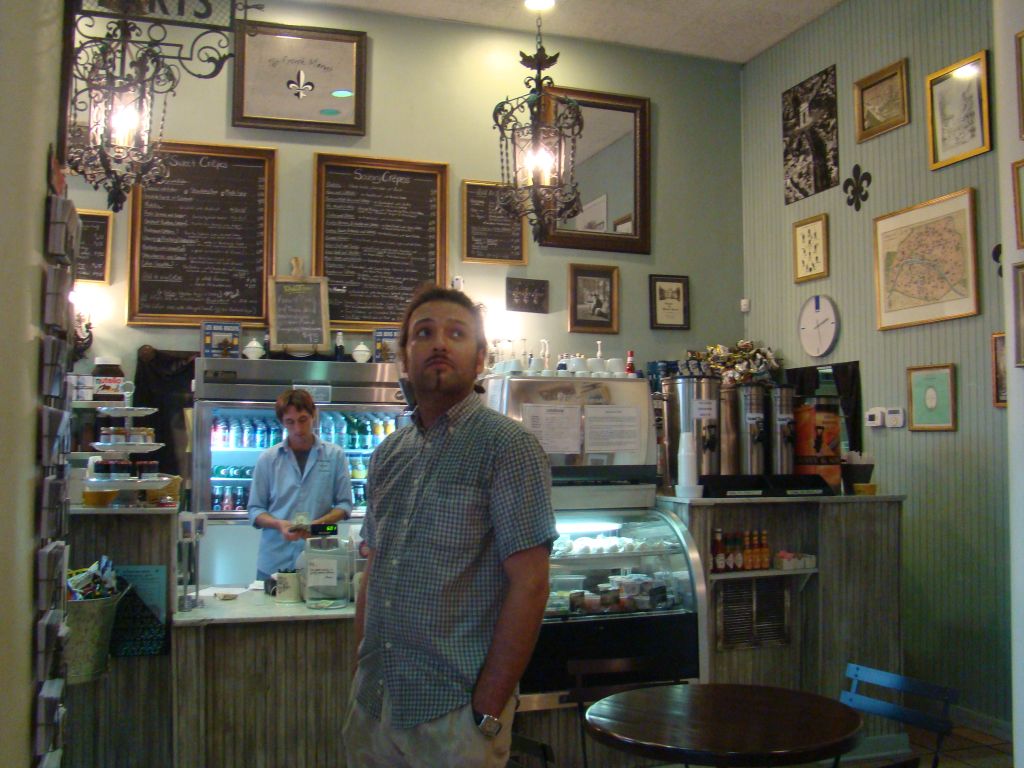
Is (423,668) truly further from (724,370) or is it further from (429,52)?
(429,52)

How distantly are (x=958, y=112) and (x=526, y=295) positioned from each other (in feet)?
9.73

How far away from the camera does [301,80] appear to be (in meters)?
6.07

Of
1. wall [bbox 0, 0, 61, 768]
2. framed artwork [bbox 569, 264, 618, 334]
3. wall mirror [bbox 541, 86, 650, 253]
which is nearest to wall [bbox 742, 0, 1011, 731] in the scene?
wall mirror [bbox 541, 86, 650, 253]

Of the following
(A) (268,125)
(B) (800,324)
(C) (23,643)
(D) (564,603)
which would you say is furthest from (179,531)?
(B) (800,324)

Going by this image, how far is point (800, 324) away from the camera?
6391mm

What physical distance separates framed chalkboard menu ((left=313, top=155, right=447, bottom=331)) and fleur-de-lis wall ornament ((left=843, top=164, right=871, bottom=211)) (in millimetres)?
2742

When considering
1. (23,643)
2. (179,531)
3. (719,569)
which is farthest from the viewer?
(719,569)

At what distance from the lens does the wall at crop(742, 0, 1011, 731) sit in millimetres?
4840

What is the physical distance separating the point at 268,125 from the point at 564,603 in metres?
4.00

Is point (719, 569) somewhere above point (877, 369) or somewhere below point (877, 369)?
below

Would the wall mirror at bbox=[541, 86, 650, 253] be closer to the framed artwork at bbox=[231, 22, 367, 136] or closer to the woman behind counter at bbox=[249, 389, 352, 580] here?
the framed artwork at bbox=[231, 22, 367, 136]

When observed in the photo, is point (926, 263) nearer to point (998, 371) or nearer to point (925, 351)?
point (925, 351)

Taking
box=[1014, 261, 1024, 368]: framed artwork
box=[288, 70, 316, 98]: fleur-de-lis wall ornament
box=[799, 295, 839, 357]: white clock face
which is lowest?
box=[1014, 261, 1024, 368]: framed artwork

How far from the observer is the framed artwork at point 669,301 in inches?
268
